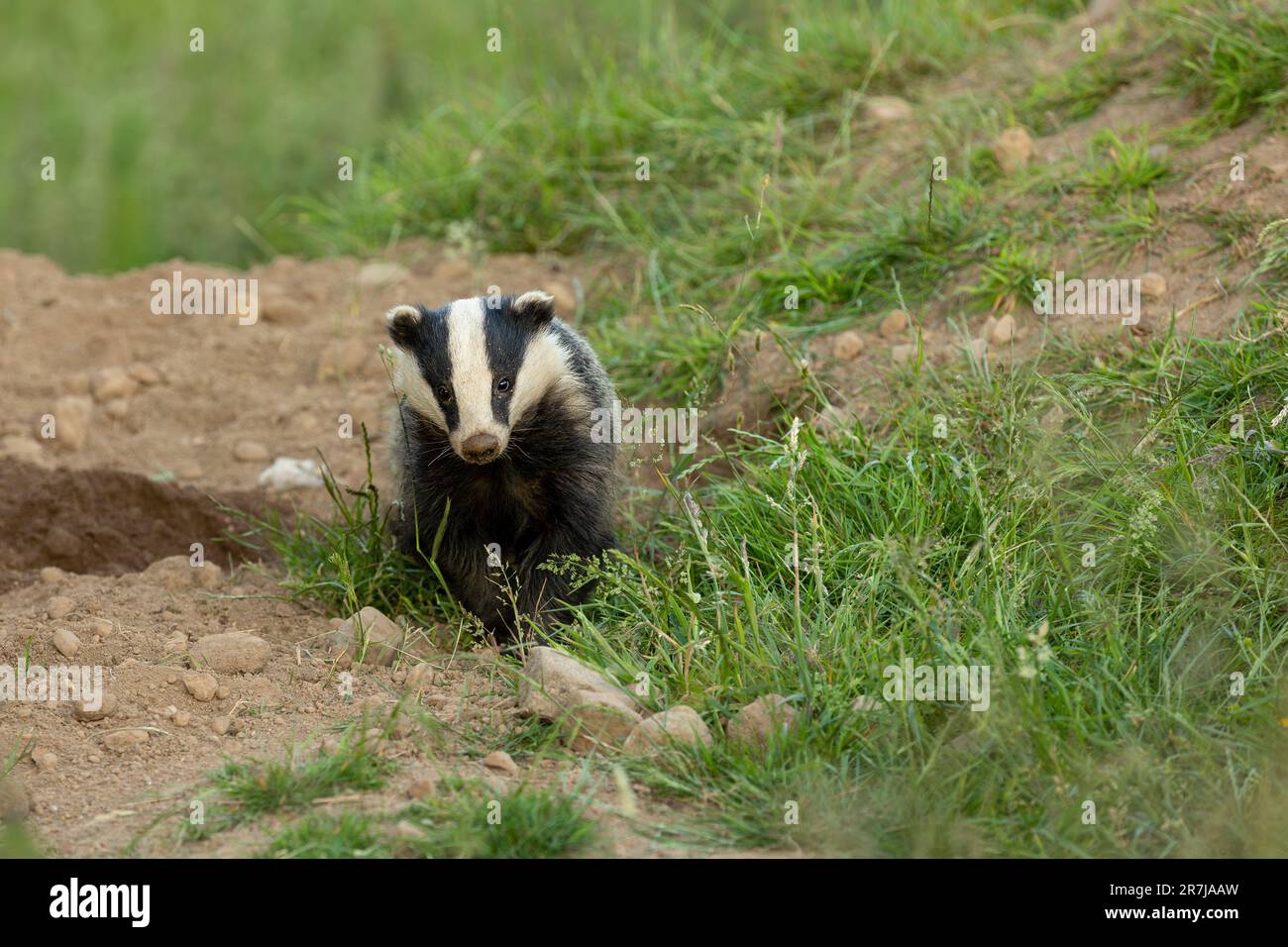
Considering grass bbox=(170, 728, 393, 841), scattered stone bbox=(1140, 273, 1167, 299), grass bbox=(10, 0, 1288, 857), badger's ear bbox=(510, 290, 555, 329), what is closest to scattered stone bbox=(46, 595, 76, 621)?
grass bbox=(10, 0, 1288, 857)

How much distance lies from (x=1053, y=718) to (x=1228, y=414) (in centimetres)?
166

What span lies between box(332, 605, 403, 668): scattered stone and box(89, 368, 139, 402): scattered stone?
279cm

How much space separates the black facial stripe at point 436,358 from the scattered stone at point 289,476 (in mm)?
1480

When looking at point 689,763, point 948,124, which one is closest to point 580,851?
point 689,763

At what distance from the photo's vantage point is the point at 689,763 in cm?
370

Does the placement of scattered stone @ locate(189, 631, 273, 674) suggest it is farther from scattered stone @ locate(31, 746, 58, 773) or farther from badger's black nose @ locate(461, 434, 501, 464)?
badger's black nose @ locate(461, 434, 501, 464)

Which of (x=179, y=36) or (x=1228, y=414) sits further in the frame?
(x=179, y=36)

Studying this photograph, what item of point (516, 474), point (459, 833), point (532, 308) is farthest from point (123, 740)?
point (532, 308)

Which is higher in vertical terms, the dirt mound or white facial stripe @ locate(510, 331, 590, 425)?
white facial stripe @ locate(510, 331, 590, 425)

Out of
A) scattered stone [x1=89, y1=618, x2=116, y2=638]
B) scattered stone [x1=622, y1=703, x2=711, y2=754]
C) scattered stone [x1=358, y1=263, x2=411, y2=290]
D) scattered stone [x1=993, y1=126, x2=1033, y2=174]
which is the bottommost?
scattered stone [x1=622, y1=703, x2=711, y2=754]

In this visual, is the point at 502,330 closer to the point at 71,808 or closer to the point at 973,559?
the point at 973,559

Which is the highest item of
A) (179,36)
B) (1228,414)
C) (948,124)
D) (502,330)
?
(179,36)

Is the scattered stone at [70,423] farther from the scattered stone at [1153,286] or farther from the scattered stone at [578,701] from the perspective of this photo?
the scattered stone at [1153,286]

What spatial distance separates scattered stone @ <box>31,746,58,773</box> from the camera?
3.88 m
